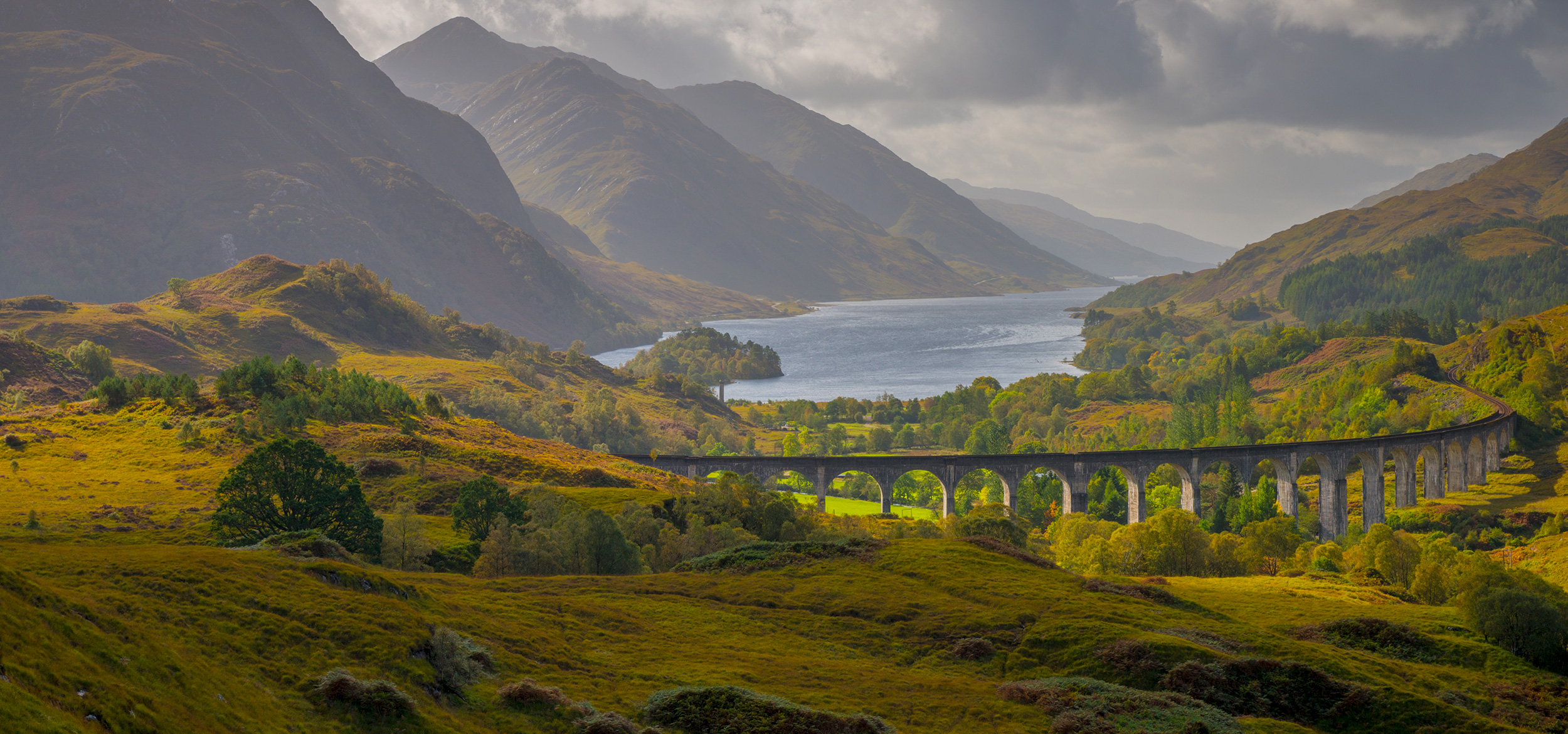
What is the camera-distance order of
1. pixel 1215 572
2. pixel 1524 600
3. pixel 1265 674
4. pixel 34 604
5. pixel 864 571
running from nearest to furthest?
pixel 34 604 < pixel 1265 674 < pixel 1524 600 < pixel 864 571 < pixel 1215 572

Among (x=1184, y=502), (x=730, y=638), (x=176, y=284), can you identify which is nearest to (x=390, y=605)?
(x=730, y=638)

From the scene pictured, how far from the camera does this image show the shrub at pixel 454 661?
105 feet

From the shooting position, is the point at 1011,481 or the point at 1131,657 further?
the point at 1011,481

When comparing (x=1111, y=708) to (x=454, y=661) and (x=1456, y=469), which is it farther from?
(x=1456, y=469)

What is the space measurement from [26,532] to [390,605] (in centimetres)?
3066

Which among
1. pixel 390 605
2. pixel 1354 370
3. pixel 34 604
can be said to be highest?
pixel 1354 370

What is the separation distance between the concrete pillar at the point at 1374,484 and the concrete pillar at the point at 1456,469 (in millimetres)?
14478

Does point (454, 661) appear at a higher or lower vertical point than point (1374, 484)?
higher

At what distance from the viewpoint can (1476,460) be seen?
428 ft

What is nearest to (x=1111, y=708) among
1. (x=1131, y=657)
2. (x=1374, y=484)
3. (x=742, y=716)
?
(x=1131, y=657)

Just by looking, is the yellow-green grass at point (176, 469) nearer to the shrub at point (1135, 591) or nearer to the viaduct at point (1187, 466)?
the viaduct at point (1187, 466)

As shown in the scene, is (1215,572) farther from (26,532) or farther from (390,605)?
(26,532)

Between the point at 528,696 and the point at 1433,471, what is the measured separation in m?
135

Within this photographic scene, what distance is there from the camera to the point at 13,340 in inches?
4683
